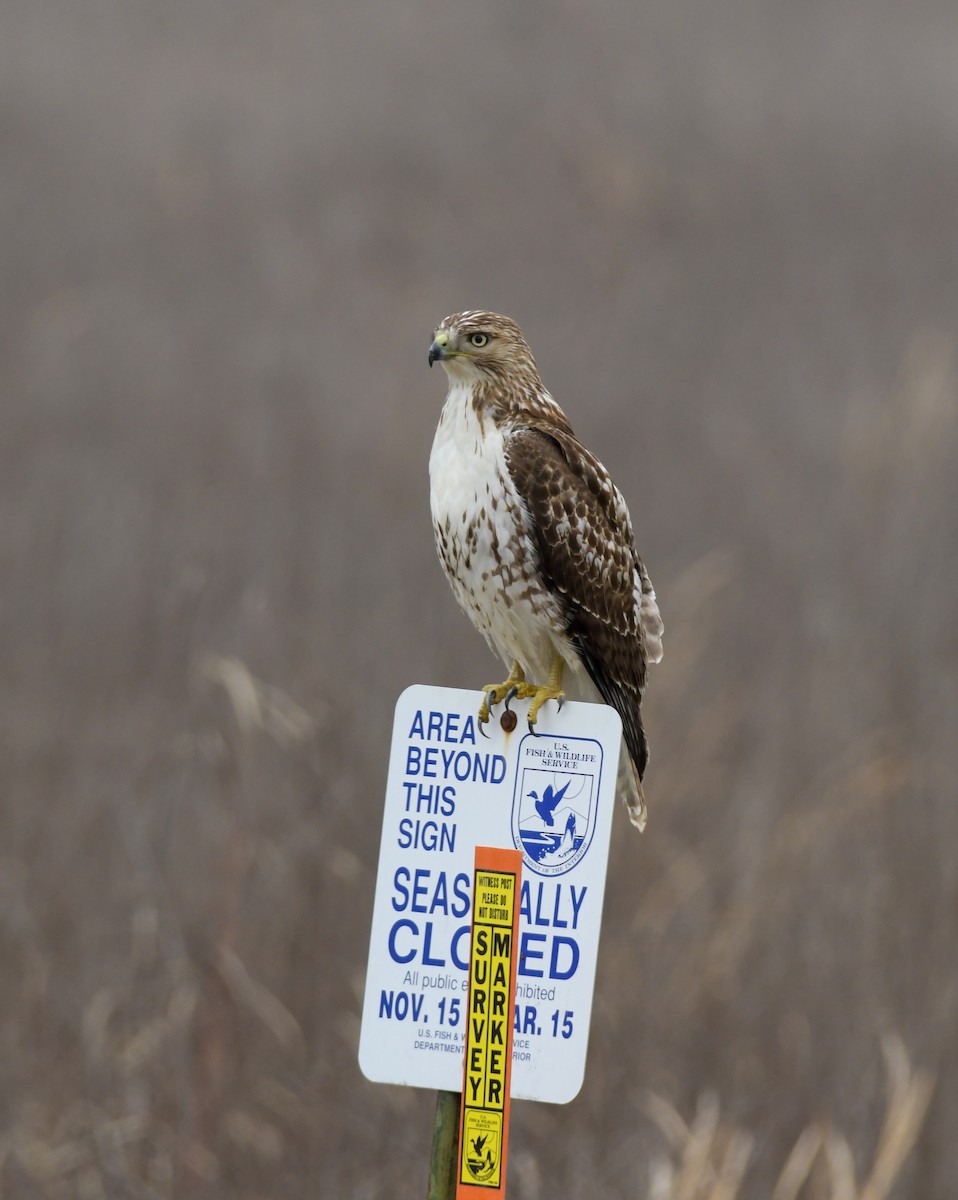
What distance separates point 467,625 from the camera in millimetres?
5539

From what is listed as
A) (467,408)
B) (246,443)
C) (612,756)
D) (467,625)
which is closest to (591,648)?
(467,408)

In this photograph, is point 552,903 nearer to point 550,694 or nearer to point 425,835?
point 425,835

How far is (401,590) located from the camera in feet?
18.7

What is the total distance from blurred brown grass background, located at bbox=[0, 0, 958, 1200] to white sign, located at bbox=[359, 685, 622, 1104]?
145 cm

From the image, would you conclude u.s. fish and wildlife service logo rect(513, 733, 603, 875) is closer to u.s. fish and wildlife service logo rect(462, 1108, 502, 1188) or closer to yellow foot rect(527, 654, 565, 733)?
yellow foot rect(527, 654, 565, 733)

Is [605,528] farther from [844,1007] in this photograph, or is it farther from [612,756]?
[844,1007]

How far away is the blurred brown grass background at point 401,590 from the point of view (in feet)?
13.2

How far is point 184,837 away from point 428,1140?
122 centimetres

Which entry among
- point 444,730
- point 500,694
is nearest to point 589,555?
point 500,694

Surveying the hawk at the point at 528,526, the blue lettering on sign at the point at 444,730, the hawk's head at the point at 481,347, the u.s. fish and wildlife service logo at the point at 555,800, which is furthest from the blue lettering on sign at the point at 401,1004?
the hawk's head at the point at 481,347

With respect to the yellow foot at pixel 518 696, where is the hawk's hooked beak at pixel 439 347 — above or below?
above

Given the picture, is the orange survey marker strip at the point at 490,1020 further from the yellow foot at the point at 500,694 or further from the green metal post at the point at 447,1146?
the yellow foot at the point at 500,694

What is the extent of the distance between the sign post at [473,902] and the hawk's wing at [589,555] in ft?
1.91

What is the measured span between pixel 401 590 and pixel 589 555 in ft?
10.4
